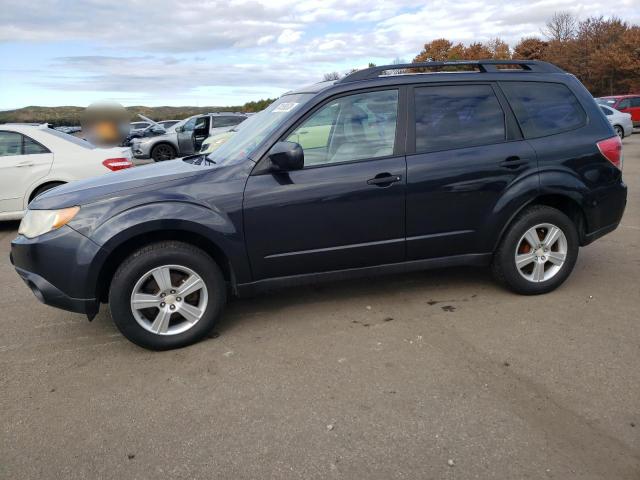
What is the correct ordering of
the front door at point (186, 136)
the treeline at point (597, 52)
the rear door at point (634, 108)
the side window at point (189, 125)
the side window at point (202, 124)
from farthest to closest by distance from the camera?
the treeline at point (597, 52), the rear door at point (634, 108), the side window at point (189, 125), the side window at point (202, 124), the front door at point (186, 136)

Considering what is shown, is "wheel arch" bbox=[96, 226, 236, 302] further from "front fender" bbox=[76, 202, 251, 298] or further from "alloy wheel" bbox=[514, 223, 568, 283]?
"alloy wheel" bbox=[514, 223, 568, 283]

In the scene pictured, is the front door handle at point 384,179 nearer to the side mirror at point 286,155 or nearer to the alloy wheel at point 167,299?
the side mirror at point 286,155

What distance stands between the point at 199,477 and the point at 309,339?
1.49 m

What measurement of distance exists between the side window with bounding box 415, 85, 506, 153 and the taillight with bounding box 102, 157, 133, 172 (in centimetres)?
494

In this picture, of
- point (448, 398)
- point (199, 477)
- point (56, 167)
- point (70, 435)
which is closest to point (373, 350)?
point (448, 398)

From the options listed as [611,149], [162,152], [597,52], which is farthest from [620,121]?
[597,52]

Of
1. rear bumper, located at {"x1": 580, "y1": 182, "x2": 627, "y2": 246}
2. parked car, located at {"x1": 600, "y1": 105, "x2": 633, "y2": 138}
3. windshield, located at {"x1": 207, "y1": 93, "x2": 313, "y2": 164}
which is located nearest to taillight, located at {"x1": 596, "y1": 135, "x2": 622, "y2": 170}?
rear bumper, located at {"x1": 580, "y1": 182, "x2": 627, "y2": 246}

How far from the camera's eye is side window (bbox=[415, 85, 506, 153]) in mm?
4105

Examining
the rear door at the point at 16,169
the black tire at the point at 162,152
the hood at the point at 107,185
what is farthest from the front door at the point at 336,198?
the black tire at the point at 162,152

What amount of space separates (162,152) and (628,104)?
17541mm

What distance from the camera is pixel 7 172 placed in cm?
750

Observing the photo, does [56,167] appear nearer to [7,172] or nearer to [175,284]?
[7,172]

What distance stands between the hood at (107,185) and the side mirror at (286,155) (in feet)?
1.66

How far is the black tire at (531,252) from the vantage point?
4.29 metres
